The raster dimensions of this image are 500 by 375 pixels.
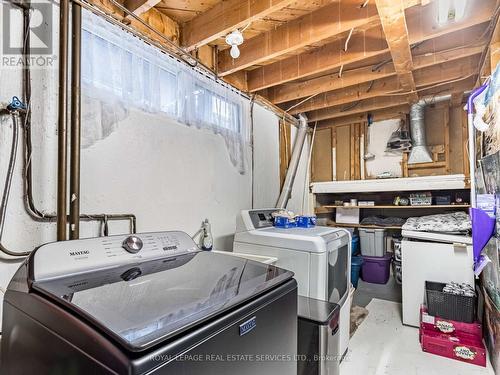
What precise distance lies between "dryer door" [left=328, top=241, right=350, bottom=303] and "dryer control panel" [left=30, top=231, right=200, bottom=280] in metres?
0.97

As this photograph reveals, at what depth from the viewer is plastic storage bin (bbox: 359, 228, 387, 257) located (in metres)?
3.66

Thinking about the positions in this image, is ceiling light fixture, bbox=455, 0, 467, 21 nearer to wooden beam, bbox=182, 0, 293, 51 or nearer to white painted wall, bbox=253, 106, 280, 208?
wooden beam, bbox=182, 0, 293, 51

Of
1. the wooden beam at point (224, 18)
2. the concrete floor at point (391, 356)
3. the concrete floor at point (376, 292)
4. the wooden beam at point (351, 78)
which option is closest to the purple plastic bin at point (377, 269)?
the concrete floor at point (376, 292)

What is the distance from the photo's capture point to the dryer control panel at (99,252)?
917mm

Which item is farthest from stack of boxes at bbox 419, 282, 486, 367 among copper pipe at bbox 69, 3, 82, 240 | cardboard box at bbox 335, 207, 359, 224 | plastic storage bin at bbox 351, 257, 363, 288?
copper pipe at bbox 69, 3, 82, 240

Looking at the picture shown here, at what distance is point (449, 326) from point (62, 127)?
2.95 metres

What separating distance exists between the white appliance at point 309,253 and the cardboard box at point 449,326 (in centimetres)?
74

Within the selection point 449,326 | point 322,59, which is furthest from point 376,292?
point 322,59

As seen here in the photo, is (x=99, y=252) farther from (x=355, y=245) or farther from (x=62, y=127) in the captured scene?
(x=355, y=245)

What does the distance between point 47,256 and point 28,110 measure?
0.72m

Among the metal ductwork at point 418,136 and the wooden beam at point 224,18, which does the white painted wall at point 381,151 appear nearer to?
the metal ductwork at point 418,136

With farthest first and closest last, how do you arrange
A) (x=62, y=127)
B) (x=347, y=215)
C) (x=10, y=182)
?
(x=347, y=215) < (x=62, y=127) < (x=10, y=182)

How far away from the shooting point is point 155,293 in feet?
2.73

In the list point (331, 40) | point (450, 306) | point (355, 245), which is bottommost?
point (450, 306)
